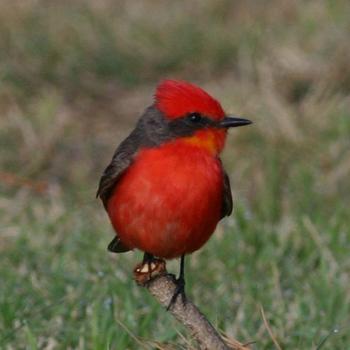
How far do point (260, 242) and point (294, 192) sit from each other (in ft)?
3.10

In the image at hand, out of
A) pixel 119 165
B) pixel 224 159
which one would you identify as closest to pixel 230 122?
pixel 119 165

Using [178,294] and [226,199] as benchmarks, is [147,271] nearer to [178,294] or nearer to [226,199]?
[178,294]

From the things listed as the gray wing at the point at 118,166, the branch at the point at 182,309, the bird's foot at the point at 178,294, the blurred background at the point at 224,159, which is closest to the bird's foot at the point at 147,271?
the branch at the point at 182,309

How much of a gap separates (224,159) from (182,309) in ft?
12.5

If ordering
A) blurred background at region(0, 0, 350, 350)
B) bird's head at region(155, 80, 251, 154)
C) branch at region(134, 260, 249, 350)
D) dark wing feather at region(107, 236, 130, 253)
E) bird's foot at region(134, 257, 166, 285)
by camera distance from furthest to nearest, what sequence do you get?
blurred background at region(0, 0, 350, 350) < dark wing feather at region(107, 236, 130, 253) < bird's head at region(155, 80, 251, 154) < bird's foot at region(134, 257, 166, 285) < branch at region(134, 260, 249, 350)

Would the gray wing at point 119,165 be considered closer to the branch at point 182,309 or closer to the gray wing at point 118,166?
the gray wing at point 118,166

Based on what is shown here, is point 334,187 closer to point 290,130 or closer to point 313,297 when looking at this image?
point 290,130

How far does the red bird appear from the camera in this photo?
14.5ft

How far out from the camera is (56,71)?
9.41m

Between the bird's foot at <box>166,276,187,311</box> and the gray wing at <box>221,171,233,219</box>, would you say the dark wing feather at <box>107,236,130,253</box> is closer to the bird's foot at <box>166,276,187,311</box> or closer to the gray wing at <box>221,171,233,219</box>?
the bird's foot at <box>166,276,187,311</box>

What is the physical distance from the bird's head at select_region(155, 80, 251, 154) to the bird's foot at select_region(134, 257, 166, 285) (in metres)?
0.53

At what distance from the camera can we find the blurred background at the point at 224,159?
18.0 feet

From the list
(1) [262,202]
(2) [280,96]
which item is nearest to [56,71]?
(2) [280,96]

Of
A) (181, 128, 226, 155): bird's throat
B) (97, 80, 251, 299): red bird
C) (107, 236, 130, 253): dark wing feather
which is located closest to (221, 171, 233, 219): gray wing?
(97, 80, 251, 299): red bird
